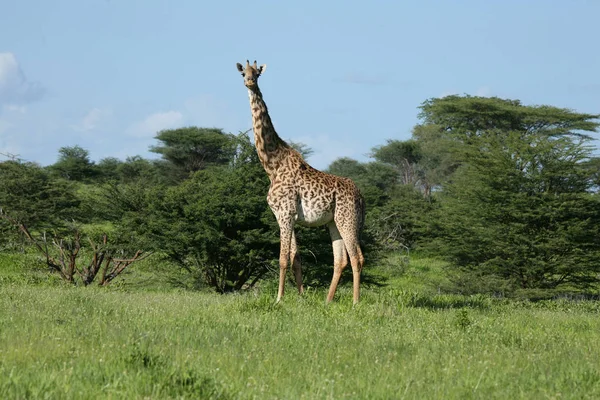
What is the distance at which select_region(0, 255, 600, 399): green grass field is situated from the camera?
5.39 meters

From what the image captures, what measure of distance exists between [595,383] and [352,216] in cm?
545

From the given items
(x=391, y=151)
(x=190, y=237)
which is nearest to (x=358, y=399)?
(x=190, y=237)

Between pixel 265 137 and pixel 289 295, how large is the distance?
2.33 m

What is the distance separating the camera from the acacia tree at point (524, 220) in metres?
20.1

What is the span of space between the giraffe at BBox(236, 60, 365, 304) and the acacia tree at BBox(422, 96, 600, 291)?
954cm

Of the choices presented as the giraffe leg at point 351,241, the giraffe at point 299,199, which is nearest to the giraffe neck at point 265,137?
the giraffe at point 299,199

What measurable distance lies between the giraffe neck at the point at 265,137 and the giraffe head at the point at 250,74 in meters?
0.12

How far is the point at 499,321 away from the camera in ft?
33.7

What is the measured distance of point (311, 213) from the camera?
1122cm

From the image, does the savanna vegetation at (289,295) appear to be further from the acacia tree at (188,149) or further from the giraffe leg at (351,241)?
the acacia tree at (188,149)

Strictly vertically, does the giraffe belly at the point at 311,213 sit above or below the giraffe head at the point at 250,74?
below

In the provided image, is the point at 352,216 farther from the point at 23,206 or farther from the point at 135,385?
the point at 23,206

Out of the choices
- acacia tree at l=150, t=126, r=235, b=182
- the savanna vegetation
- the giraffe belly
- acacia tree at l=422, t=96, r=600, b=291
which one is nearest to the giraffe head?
the giraffe belly

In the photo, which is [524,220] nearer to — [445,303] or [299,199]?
[445,303]
